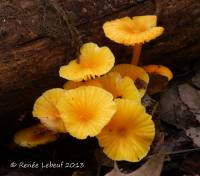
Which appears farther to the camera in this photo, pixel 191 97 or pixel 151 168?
pixel 191 97

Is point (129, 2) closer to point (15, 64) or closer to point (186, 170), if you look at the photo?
point (15, 64)

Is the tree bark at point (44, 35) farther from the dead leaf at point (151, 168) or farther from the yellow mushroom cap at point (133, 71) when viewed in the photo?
the dead leaf at point (151, 168)

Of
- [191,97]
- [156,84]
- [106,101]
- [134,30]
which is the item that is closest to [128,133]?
[106,101]

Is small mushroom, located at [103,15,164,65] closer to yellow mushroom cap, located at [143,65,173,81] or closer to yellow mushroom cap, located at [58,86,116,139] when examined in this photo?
yellow mushroom cap, located at [143,65,173,81]

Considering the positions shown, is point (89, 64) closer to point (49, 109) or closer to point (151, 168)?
point (49, 109)

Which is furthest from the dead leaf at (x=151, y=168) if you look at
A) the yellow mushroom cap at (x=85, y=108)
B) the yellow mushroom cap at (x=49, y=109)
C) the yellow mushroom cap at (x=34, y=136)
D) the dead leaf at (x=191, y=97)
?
the dead leaf at (x=191, y=97)

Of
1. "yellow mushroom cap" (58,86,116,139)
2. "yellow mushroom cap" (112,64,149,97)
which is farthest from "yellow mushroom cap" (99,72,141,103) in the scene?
"yellow mushroom cap" (58,86,116,139)

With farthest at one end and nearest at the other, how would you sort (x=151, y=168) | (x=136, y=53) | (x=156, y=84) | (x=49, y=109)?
(x=156, y=84) → (x=136, y=53) → (x=49, y=109) → (x=151, y=168)
